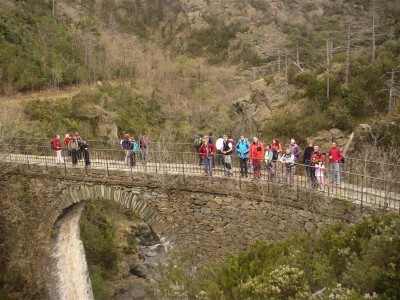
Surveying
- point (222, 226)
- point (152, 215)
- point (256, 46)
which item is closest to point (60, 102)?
point (152, 215)

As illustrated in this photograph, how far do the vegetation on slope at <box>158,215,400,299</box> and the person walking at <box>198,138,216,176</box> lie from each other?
412 cm

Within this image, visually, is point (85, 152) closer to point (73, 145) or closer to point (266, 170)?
point (73, 145)

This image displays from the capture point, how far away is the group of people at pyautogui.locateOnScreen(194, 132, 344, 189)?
11297mm

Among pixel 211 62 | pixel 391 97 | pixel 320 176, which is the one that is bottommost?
pixel 320 176

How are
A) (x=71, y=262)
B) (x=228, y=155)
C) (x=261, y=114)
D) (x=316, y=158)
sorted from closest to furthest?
1. (x=316, y=158)
2. (x=228, y=155)
3. (x=71, y=262)
4. (x=261, y=114)

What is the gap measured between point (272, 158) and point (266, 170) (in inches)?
17.2

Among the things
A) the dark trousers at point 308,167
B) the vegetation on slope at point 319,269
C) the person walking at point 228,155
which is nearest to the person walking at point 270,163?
the dark trousers at point 308,167

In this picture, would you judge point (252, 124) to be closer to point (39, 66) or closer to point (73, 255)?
point (73, 255)

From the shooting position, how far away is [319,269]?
6918 millimetres

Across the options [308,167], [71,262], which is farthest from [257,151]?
[71,262]

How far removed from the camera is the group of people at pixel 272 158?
37.1 ft

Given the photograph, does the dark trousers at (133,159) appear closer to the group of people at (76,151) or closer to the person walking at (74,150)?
the group of people at (76,151)

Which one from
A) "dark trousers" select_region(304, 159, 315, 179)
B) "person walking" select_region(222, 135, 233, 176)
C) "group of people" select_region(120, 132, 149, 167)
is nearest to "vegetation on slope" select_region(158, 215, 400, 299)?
"dark trousers" select_region(304, 159, 315, 179)

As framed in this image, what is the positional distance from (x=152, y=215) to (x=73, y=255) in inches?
246
